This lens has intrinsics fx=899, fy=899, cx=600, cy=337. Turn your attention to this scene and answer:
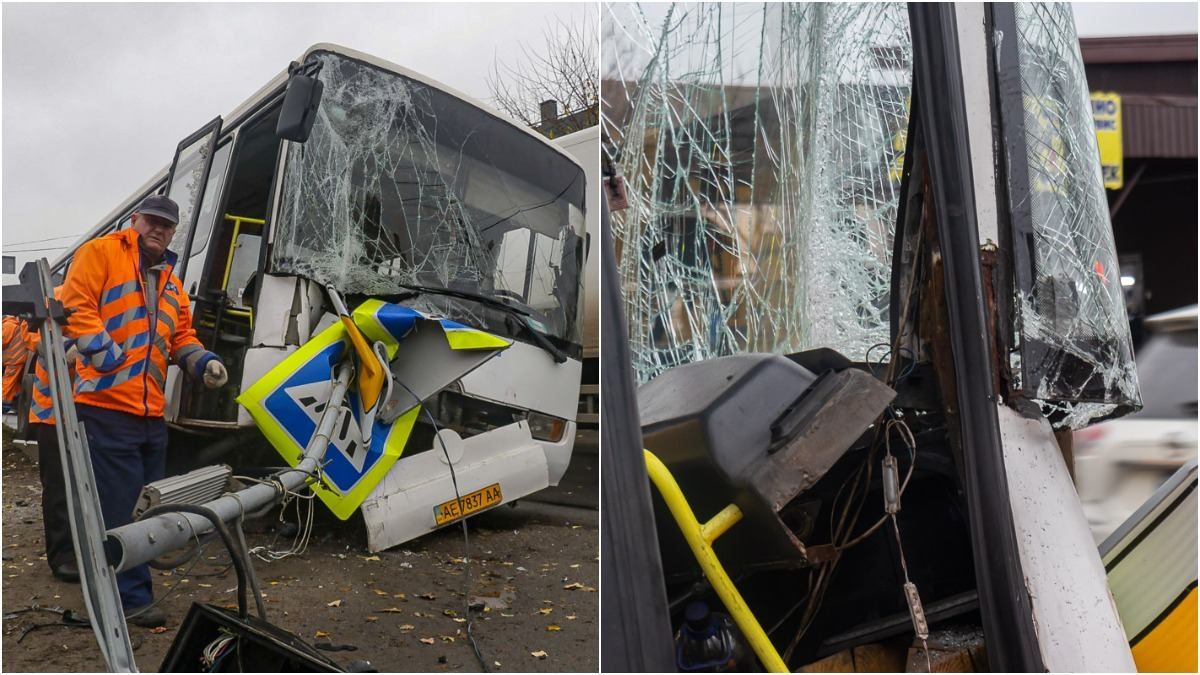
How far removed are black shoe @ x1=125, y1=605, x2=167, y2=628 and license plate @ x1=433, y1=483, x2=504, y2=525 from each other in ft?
3.76

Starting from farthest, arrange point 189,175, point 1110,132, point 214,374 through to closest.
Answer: point 1110,132 → point 189,175 → point 214,374

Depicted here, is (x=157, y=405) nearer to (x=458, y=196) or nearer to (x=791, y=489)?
(x=458, y=196)

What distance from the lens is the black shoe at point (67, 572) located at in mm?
3244

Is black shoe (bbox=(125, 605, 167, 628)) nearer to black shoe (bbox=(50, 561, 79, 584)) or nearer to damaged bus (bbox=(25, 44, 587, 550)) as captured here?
black shoe (bbox=(50, 561, 79, 584))

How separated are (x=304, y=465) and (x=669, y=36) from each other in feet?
6.61

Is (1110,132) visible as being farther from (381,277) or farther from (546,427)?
(381,277)

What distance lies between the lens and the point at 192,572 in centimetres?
336

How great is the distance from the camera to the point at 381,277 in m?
3.80

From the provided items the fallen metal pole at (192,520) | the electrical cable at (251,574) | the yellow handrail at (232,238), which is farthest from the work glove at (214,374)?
the electrical cable at (251,574)

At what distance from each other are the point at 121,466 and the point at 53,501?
53 cm

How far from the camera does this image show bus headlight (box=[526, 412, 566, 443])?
14.3 feet

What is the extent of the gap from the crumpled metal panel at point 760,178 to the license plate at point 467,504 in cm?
207

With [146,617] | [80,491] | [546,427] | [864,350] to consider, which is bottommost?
[146,617]

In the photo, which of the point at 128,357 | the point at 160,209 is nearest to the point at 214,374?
the point at 128,357
